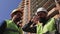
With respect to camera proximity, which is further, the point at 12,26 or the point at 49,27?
the point at 12,26

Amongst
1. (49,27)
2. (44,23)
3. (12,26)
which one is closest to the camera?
(49,27)

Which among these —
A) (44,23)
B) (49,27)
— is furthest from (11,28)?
(49,27)

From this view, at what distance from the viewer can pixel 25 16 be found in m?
27.1

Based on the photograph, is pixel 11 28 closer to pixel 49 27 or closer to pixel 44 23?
pixel 44 23

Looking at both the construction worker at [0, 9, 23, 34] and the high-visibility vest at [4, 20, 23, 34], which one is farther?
A: the high-visibility vest at [4, 20, 23, 34]

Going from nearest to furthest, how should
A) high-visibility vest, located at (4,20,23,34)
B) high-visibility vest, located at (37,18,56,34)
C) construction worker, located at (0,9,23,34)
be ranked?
high-visibility vest, located at (37,18,56,34) → construction worker, located at (0,9,23,34) → high-visibility vest, located at (4,20,23,34)

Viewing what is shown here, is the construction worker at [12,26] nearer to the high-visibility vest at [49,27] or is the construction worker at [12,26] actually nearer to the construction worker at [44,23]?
the construction worker at [44,23]

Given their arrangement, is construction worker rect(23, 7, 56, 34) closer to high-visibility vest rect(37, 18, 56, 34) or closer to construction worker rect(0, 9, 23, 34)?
high-visibility vest rect(37, 18, 56, 34)

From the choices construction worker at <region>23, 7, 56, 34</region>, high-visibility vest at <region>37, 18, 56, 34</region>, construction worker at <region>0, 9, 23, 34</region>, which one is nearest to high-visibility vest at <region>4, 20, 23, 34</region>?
construction worker at <region>0, 9, 23, 34</region>

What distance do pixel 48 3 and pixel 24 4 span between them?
9.24 m

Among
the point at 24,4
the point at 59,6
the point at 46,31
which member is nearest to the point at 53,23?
the point at 46,31

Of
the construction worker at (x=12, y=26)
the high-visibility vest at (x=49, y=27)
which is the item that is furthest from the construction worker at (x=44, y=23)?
the construction worker at (x=12, y=26)

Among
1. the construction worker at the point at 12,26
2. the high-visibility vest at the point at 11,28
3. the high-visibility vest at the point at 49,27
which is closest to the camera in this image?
the high-visibility vest at the point at 49,27

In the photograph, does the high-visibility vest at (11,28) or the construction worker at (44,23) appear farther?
the high-visibility vest at (11,28)
